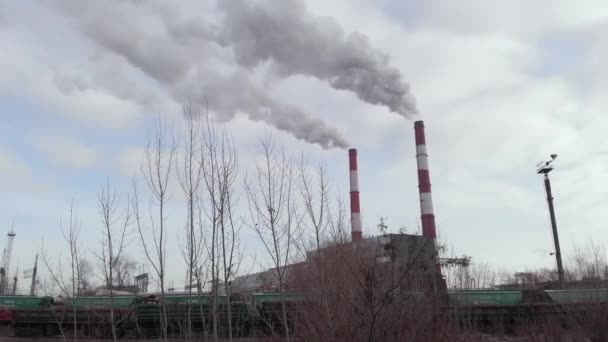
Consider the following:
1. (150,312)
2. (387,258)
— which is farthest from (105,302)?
(387,258)

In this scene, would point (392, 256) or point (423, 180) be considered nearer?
point (392, 256)

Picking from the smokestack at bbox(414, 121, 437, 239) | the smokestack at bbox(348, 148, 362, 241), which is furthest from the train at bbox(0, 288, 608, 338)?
the smokestack at bbox(348, 148, 362, 241)

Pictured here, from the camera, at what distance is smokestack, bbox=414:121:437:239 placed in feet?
95.9

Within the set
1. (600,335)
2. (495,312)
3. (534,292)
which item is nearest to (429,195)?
(534,292)

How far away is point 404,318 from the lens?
575cm

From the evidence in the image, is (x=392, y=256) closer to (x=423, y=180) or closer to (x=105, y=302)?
(x=105, y=302)

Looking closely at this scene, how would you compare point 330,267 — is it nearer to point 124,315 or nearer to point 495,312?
point 124,315

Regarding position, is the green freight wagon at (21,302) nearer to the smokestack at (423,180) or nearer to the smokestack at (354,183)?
the smokestack at (354,183)

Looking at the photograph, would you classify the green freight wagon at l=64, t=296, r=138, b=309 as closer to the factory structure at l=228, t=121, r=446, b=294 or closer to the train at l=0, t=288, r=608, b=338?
the train at l=0, t=288, r=608, b=338

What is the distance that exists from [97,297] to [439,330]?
16471 millimetres

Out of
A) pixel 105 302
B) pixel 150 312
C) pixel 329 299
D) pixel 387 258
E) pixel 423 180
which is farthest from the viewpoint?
pixel 423 180

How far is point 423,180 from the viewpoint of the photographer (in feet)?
100

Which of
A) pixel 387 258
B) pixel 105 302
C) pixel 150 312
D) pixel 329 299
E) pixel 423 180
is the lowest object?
pixel 150 312

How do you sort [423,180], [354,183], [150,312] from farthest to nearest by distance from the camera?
[354,183], [423,180], [150,312]
